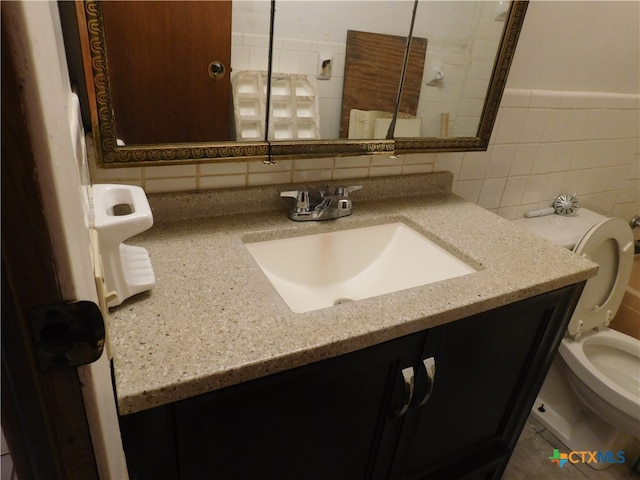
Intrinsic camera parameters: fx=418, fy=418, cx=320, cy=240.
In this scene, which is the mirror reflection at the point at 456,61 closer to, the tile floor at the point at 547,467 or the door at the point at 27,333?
the door at the point at 27,333

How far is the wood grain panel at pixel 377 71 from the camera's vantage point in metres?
1.01

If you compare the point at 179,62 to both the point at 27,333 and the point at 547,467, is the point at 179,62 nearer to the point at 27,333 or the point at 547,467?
the point at 27,333

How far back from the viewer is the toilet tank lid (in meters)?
1.39

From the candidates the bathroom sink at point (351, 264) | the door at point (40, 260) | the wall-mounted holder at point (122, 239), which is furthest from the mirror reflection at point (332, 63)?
the door at point (40, 260)

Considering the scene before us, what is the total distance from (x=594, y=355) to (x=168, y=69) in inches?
67.4

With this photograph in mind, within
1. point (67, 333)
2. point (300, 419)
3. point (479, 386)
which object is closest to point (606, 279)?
point (479, 386)

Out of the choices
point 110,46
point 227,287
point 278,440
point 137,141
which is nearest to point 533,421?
point 278,440

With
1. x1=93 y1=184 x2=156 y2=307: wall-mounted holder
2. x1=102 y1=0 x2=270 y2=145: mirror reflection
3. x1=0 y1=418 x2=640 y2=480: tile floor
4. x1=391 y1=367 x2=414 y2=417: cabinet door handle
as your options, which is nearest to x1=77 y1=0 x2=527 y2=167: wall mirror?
x1=102 y1=0 x2=270 y2=145: mirror reflection

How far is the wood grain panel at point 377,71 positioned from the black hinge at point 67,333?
2.76 ft

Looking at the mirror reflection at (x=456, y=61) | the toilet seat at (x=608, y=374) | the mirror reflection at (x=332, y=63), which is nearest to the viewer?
the mirror reflection at (x=332, y=63)

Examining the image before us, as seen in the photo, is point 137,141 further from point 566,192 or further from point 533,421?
point 533,421

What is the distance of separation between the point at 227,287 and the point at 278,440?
0.92ft

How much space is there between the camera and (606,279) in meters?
1.52

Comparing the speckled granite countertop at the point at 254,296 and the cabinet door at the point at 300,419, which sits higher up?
the speckled granite countertop at the point at 254,296
